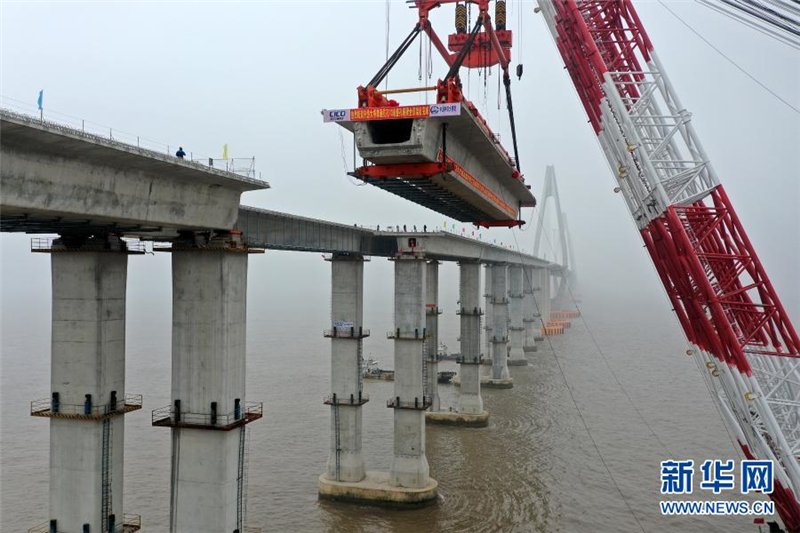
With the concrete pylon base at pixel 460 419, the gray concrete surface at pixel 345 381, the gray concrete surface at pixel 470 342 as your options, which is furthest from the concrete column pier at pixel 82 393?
the gray concrete surface at pixel 470 342

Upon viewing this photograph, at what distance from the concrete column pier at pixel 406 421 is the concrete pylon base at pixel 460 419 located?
1410 centimetres

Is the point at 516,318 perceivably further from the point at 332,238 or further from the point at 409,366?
the point at 332,238

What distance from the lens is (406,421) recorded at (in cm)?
3541

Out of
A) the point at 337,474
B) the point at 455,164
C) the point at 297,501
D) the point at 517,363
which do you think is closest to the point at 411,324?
the point at 337,474

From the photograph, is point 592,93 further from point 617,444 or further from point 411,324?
point 617,444

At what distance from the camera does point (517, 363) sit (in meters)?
81.8

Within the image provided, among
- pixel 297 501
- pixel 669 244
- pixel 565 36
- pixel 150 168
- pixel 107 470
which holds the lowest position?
pixel 297 501

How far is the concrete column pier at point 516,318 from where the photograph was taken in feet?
270

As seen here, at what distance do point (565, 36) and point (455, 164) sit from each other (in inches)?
475

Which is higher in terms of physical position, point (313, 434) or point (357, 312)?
point (357, 312)

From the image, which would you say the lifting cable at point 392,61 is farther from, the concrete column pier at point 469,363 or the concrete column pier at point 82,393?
the concrete column pier at point 469,363

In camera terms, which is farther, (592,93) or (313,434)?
(313,434)

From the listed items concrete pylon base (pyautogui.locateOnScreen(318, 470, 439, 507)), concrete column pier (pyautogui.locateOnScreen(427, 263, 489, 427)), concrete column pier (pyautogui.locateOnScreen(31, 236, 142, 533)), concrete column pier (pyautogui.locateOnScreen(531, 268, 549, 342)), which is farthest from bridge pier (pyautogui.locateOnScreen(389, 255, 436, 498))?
concrete column pier (pyautogui.locateOnScreen(531, 268, 549, 342))

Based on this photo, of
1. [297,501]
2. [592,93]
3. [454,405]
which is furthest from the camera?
[454,405]
